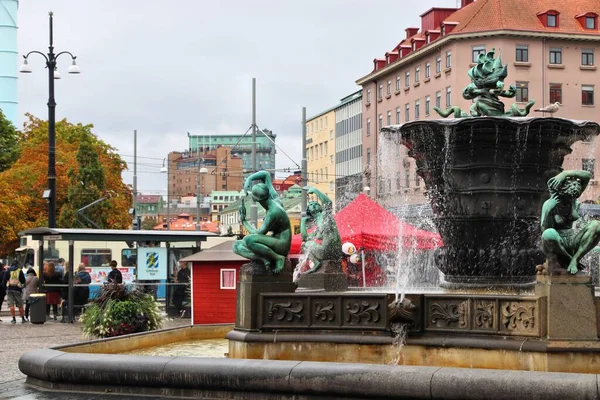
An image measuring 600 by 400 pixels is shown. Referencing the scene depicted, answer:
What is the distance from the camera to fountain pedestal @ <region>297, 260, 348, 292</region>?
54.3ft

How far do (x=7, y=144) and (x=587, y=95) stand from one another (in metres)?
39.8

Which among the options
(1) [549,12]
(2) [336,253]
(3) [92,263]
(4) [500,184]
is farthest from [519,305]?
(1) [549,12]

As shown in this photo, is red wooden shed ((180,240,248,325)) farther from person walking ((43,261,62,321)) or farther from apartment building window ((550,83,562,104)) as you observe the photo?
apartment building window ((550,83,562,104))

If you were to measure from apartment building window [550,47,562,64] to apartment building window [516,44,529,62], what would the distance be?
183 cm

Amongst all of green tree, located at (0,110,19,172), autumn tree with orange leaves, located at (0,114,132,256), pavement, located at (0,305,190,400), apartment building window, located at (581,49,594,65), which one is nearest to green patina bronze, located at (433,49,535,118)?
pavement, located at (0,305,190,400)

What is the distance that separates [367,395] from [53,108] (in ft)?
77.5

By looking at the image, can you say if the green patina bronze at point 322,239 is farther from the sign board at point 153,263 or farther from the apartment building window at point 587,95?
the apartment building window at point 587,95

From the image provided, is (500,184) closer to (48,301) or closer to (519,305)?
(519,305)

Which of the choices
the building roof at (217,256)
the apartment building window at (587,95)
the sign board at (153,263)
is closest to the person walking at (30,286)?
the sign board at (153,263)

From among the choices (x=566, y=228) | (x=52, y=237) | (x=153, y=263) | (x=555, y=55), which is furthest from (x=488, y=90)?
(x=555, y=55)

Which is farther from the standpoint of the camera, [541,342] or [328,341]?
[328,341]

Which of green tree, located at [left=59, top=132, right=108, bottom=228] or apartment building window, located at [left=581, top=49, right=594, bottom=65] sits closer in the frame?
green tree, located at [left=59, top=132, right=108, bottom=228]

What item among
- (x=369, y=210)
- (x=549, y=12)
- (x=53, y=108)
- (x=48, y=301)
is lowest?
(x=48, y=301)

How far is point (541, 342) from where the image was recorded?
36.8ft
